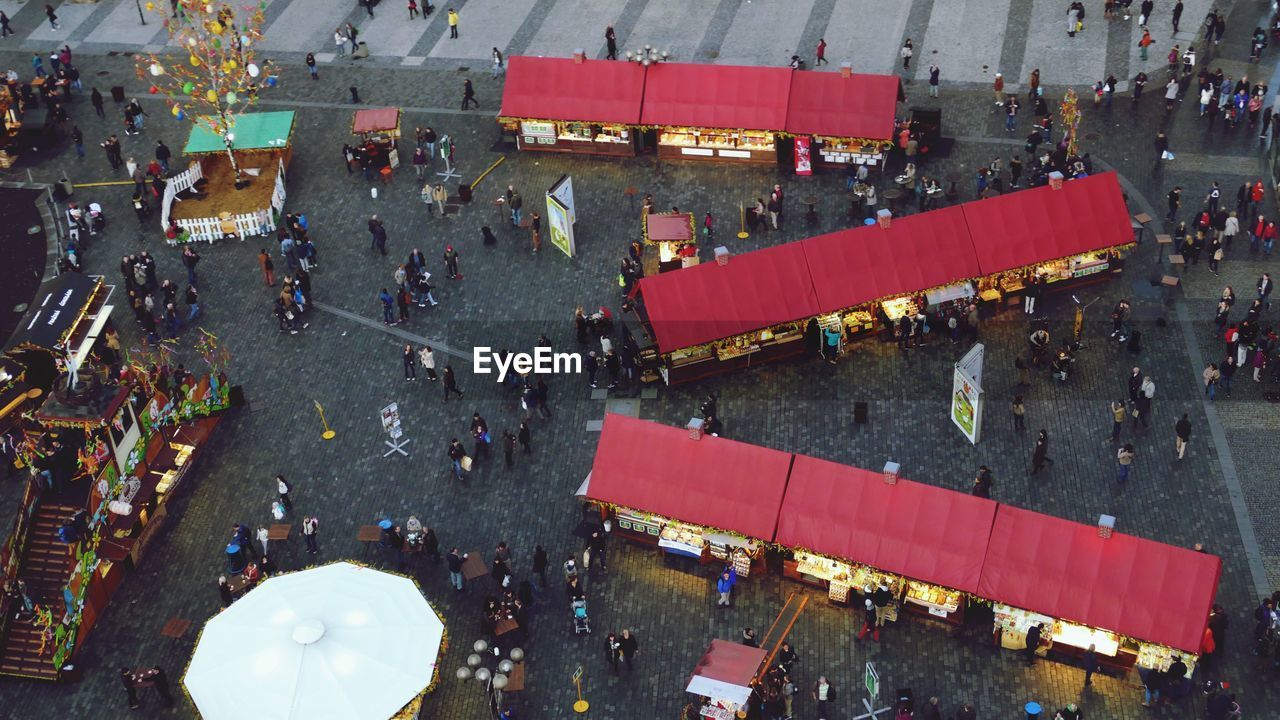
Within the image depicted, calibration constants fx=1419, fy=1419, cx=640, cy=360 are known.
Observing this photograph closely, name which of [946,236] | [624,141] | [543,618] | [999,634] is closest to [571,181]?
[624,141]

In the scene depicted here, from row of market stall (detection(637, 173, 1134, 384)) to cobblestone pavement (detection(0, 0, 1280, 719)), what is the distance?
0.95 meters

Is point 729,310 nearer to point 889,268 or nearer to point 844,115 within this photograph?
point 889,268

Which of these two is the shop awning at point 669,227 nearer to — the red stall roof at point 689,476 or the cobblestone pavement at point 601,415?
the cobblestone pavement at point 601,415

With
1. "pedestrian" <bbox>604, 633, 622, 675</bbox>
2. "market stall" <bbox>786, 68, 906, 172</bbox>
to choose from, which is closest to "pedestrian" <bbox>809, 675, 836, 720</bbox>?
"pedestrian" <bbox>604, 633, 622, 675</bbox>

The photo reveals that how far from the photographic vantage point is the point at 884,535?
120 feet

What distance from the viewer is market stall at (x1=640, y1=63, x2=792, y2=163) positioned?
52531 mm

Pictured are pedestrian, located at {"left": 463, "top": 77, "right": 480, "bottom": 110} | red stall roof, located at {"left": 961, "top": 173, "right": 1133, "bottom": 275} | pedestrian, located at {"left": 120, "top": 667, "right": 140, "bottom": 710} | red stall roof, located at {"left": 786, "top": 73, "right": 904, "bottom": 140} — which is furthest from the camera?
pedestrian, located at {"left": 463, "top": 77, "right": 480, "bottom": 110}

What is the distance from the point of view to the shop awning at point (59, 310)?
4100cm

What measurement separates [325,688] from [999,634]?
1663cm

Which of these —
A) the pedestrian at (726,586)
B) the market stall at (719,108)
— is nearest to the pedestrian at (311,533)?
the pedestrian at (726,586)

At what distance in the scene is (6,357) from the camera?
42.3 meters

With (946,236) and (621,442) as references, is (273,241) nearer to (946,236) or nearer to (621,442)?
(621,442)

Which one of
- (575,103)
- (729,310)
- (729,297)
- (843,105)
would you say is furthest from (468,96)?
(729,310)

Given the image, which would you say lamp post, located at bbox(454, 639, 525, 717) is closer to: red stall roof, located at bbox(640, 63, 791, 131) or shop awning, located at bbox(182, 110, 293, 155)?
red stall roof, located at bbox(640, 63, 791, 131)
